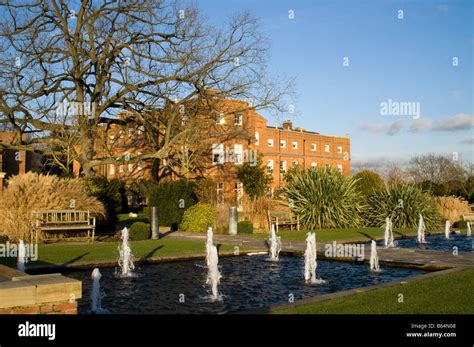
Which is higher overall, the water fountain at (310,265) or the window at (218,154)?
the window at (218,154)

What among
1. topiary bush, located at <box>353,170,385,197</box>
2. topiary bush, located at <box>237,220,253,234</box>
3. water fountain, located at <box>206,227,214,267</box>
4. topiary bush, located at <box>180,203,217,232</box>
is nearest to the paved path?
water fountain, located at <box>206,227,214,267</box>

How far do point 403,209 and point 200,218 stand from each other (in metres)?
10.9

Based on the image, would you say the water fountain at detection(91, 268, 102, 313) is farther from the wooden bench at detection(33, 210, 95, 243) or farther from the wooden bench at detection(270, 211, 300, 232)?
the wooden bench at detection(270, 211, 300, 232)

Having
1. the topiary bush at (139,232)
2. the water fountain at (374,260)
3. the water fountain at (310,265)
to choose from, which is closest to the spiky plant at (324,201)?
the topiary bush at (139,232)

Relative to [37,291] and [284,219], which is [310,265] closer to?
[37,291]

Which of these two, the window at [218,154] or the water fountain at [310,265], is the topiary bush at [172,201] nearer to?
the water fountain at [310,265]

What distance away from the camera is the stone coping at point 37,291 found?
5214 millimetres

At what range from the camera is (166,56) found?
104 ft

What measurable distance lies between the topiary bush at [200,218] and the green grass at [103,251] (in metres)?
6.04

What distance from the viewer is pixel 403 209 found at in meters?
26.4

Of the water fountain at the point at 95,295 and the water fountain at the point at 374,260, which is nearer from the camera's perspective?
the water fountain at the point at 95,295

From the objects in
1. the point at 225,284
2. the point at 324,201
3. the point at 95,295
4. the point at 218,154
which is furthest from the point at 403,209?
the point at 218,154
